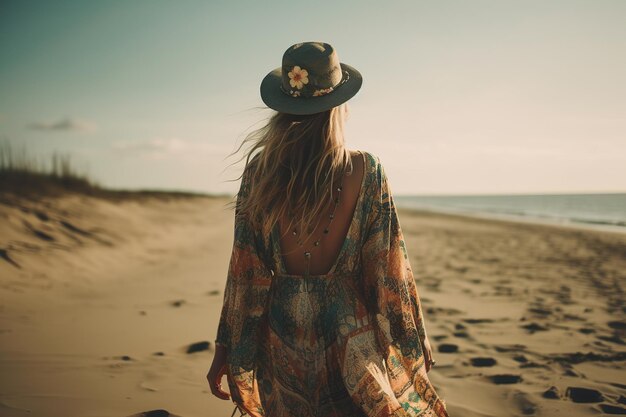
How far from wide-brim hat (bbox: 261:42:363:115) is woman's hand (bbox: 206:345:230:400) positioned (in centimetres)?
105

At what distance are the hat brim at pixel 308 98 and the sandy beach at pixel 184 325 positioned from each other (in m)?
0.47

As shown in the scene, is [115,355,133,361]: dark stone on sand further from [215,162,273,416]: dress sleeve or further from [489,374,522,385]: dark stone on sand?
[489,374,522,385]: dark stone on sand

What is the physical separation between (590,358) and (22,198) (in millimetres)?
9953

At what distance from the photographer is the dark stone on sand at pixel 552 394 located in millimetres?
2930

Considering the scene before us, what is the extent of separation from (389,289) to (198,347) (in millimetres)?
2630

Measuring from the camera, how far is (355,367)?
1.58m

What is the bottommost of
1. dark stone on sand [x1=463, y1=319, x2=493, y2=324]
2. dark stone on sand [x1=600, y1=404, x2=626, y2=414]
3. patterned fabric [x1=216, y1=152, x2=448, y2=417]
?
dark stone on sand [x1=463, y1=319, x2=493, y2=324]

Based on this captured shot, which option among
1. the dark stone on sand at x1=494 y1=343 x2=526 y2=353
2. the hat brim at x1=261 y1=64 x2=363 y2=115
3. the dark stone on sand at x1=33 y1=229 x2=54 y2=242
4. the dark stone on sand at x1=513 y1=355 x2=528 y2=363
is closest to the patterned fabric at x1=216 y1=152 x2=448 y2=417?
the hat brim at x1=261 y1=64 x2=363 y2=115

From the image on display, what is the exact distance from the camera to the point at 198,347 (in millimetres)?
3816

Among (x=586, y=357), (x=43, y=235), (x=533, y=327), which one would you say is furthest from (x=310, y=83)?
(x=43, y=235)

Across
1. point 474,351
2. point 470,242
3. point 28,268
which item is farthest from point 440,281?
point 470,242

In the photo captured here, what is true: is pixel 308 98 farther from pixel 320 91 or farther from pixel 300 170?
pixel 300 170

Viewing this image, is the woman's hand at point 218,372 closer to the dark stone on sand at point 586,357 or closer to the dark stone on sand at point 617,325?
the dark stone on sand at point 586,357

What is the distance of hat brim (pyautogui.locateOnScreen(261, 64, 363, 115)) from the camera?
1660 mm
